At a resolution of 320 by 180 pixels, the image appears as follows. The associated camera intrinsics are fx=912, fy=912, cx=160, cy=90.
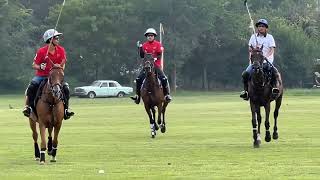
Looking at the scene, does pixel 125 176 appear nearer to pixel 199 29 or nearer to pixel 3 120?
pixel 3 120

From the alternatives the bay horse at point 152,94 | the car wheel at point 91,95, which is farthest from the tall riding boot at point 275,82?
the car wheel at point 91,95

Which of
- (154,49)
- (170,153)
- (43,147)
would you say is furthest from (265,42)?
(43,147)

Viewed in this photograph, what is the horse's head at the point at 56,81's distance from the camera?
1950 cm

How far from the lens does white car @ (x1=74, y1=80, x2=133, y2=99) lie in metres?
92.4

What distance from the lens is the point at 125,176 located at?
53.6 feet

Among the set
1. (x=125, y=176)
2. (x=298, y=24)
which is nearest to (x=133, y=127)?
(x=125, y=176)

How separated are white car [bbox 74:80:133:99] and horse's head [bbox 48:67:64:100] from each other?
72567 mm

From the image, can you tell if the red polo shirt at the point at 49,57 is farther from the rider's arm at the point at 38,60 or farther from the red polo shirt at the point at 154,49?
the red polo shirt at the point at 154,49

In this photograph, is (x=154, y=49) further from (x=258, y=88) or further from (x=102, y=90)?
(x=102, y=90)

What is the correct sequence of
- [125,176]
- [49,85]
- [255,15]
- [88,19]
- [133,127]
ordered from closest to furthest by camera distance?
1. [125,176]
2. [49,85]
3. [133,127]
4. [88,19]
5. [255,15]

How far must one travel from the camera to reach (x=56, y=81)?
64.1 ft

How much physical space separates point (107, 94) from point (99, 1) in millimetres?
13185

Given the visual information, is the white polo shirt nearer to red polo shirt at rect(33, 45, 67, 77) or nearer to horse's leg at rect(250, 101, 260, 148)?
horse's leg at rect(250, 101, 260, 148)

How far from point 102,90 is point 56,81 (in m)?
73.9
